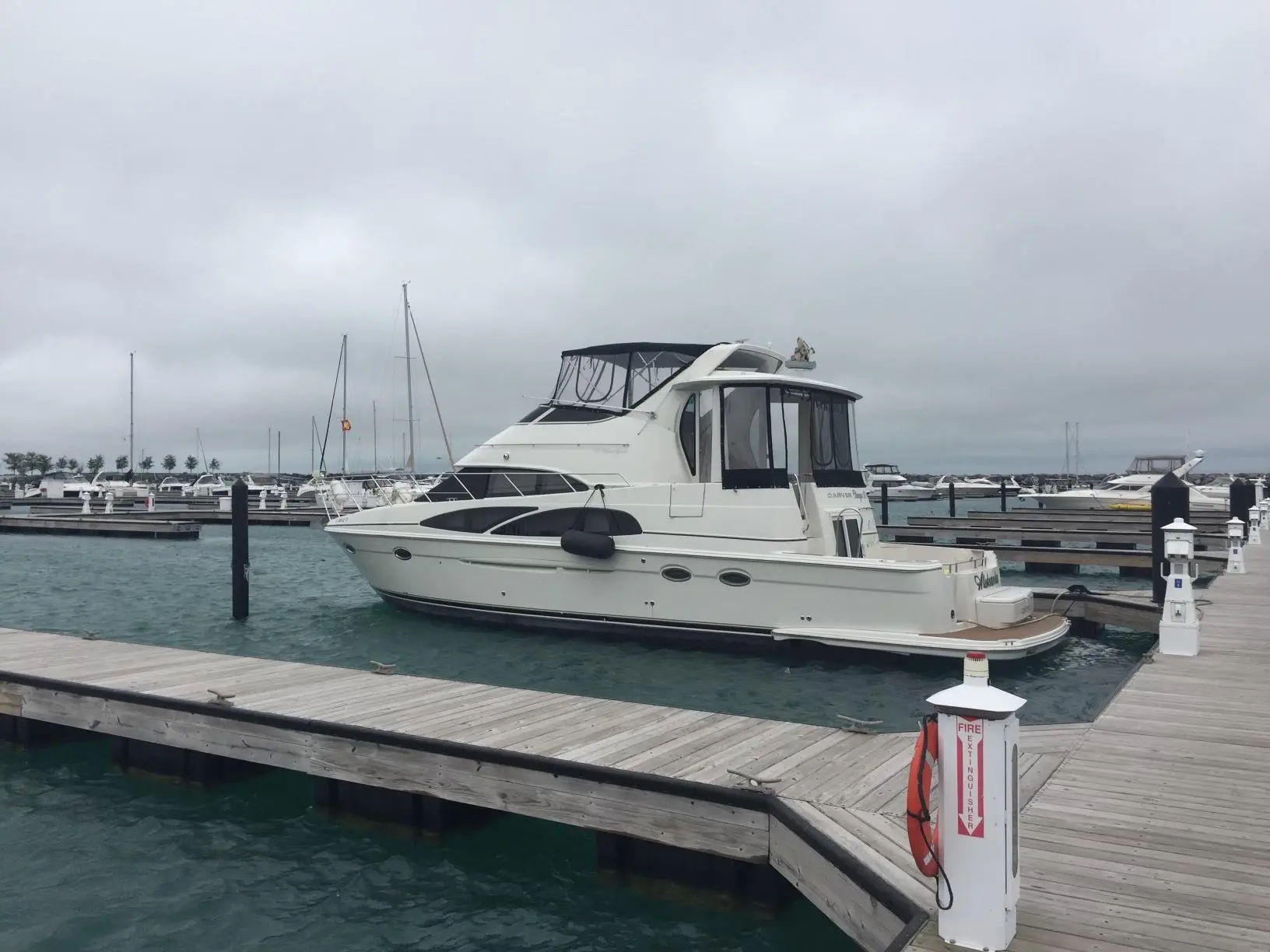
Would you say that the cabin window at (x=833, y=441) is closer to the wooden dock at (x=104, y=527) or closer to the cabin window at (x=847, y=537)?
the cabin window at (x=847, y=537)

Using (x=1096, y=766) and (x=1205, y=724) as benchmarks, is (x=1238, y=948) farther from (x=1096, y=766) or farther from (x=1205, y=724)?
(x=1205, y=724)

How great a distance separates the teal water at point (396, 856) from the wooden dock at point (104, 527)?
25356mm

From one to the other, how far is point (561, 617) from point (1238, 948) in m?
10.9

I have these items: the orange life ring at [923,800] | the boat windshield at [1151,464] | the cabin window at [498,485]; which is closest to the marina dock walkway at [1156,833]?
the orange life ring at [923,800]

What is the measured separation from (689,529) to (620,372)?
280 cm

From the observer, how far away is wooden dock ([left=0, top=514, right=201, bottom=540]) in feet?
114

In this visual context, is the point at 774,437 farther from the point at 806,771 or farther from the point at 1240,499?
the point at 1240,499

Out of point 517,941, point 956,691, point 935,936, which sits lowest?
point 517,941

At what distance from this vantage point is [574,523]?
13.4 metres

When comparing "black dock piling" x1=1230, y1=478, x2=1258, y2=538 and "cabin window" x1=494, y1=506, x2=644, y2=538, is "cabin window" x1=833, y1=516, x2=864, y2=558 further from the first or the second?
"black dock piling" x1=1230, y1=478, x2=1258, y2=538

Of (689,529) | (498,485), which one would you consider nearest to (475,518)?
(498,485)

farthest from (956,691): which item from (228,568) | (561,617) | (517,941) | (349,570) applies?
(228,568)

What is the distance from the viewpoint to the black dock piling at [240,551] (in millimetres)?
15406

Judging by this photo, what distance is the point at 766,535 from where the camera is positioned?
1236 centimetres
